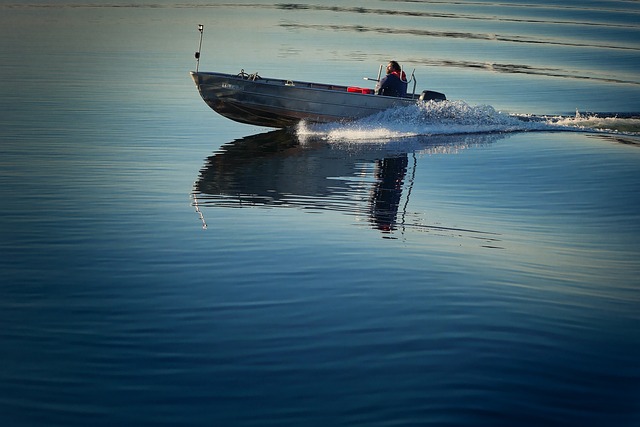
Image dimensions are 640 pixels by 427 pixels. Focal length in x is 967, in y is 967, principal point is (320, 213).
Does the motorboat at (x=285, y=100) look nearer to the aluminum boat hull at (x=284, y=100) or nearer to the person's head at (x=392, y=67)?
the aluminum boat hull at (x=284, y=100)

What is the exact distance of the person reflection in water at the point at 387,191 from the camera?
703 inches

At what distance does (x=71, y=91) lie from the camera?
35438mm

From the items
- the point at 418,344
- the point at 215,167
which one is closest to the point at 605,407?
the point at 418,344

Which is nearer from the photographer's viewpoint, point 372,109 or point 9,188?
point 9,188

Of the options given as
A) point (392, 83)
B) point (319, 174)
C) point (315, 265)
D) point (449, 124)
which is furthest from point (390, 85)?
point (315, 265)

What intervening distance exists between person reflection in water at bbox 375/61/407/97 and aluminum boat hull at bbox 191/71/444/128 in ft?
1.07

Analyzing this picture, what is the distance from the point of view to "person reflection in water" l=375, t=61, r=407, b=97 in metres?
28.3

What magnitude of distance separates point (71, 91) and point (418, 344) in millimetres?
27078

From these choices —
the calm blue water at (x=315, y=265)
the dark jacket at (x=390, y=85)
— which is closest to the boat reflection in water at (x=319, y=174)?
the calm blue water at (x=315, y=265)

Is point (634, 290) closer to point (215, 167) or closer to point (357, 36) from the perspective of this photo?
point (215, 167)

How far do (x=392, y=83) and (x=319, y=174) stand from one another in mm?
6602

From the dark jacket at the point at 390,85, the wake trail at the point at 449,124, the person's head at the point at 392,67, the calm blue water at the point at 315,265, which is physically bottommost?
the calm blue water at the point at 315,265

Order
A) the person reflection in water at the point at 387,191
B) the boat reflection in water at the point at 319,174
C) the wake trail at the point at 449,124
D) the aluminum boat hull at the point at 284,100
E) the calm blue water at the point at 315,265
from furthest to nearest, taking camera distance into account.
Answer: the wake trail at the point at 449,124 → the aluminum boat hull at the point at 284,100 → the boat reflection in water at the point at 319,174 → the person reflection in water at the point at 387,191 → the calm blue water at the point at 315,265

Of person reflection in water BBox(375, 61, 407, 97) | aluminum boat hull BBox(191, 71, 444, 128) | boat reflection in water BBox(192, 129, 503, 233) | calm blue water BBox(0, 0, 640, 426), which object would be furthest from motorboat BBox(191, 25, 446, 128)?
boat reflection in water BBox(192, 129, 503, 233)
